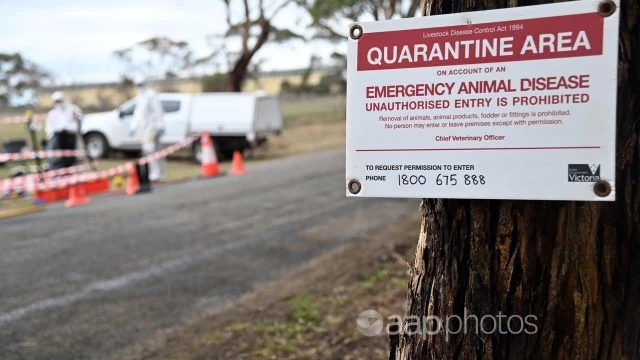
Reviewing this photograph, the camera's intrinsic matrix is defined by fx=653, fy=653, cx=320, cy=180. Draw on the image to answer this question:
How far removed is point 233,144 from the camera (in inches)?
753

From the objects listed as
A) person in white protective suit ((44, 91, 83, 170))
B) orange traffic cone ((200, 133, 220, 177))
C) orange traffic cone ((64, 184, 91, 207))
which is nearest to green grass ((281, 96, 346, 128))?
orange traffic cone ((200, 133, 220, 177))

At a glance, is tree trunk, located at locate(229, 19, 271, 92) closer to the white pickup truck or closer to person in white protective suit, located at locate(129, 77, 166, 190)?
the white pickup truck

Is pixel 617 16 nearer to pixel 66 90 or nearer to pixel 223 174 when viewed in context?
pixel 223 174

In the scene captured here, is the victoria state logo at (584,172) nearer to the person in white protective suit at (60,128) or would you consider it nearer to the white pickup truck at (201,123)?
the person in white protective suit at (60,128)

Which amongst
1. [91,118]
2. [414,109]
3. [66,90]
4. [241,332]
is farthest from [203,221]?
[66,90]

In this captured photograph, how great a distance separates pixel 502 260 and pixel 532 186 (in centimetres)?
26

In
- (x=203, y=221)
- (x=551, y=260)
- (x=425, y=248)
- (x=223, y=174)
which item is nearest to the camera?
(x=551, y=260)

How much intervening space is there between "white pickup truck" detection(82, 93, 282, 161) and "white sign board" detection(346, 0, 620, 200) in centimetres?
1684

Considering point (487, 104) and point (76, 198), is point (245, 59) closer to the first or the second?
point (76, 198)

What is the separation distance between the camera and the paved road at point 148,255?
4848mm

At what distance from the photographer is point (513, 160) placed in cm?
187

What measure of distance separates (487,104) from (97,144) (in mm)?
19353

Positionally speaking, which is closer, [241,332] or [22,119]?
[241,332]

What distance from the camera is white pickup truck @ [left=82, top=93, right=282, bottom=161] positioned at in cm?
1883
